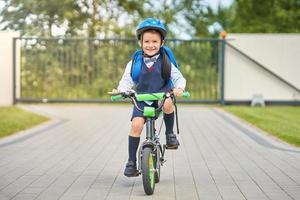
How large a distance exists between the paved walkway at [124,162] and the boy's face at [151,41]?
126 cm

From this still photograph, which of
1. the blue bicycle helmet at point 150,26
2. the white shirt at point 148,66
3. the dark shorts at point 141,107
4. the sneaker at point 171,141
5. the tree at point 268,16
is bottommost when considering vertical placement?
the sneaker at point 171,141

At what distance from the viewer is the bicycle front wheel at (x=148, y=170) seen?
597 centimetres

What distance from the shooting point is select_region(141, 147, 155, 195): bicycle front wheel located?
597cm

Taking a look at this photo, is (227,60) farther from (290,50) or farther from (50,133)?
(50,133)

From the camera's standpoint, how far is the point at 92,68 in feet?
59.9

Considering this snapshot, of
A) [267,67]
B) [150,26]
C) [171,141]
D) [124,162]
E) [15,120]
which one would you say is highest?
[150,26]

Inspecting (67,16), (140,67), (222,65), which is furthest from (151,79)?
(67,16)

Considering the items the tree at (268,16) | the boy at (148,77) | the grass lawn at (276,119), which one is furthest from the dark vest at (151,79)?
the tree at (268,16)

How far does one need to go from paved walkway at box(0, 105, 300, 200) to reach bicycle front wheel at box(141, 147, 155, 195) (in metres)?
0.09

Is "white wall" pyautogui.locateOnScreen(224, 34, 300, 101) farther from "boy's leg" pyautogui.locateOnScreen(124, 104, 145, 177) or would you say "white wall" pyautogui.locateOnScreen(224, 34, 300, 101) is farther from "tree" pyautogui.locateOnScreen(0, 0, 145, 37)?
"boy's leg" pyautogui.locateOnScreen(124, 104, 145, 177)

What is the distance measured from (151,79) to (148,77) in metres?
0.03

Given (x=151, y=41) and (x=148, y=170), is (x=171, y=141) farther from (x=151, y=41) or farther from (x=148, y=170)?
(x=151, y=41)

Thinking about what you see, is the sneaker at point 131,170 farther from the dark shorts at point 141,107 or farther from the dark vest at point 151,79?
the dark vest at point 151,79

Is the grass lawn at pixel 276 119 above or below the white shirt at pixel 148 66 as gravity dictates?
below
